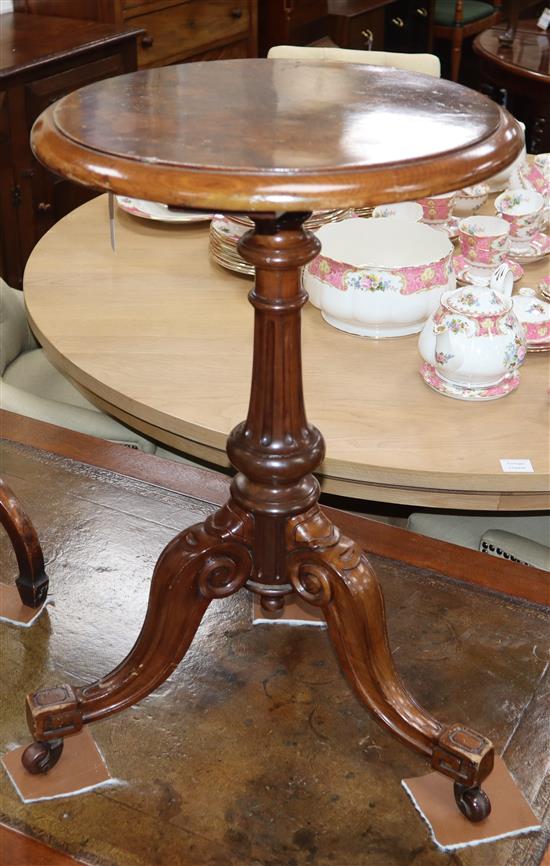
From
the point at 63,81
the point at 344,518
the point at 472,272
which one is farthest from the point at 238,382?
the point at 63,81

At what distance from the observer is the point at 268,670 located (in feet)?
3.97

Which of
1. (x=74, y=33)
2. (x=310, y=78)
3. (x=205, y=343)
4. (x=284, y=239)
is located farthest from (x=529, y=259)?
(x=74, y=33)

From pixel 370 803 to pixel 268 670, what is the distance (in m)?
0.22

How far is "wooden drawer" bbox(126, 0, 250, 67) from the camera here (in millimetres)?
3305

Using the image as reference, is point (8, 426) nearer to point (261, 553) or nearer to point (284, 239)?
point (261, 553)

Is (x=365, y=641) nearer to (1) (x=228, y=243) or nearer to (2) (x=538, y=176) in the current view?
(1) (x=228, y=243)

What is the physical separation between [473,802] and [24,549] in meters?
0.58

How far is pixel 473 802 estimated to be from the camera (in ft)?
3.32

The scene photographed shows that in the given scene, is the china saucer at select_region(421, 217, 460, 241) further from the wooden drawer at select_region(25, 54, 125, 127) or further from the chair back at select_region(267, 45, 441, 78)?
the wooden drawer at select_region(25, 54, 125, 127)

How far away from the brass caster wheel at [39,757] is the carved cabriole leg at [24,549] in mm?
237

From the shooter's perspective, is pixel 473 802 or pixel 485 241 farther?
pixel 485 241

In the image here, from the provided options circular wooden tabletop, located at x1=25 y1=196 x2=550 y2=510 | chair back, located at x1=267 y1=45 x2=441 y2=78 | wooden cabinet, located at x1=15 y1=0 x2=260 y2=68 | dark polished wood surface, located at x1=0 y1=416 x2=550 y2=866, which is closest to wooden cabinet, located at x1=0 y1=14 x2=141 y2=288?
wooden cabinet, located at x1=15 y1=0 x2=260 y2=68

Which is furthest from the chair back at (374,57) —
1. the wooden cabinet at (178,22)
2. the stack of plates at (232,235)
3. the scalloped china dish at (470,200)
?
the stack of plates at (232,235)

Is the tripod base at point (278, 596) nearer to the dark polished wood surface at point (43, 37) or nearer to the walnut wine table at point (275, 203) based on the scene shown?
the walnut wine table at point (275, 203)
